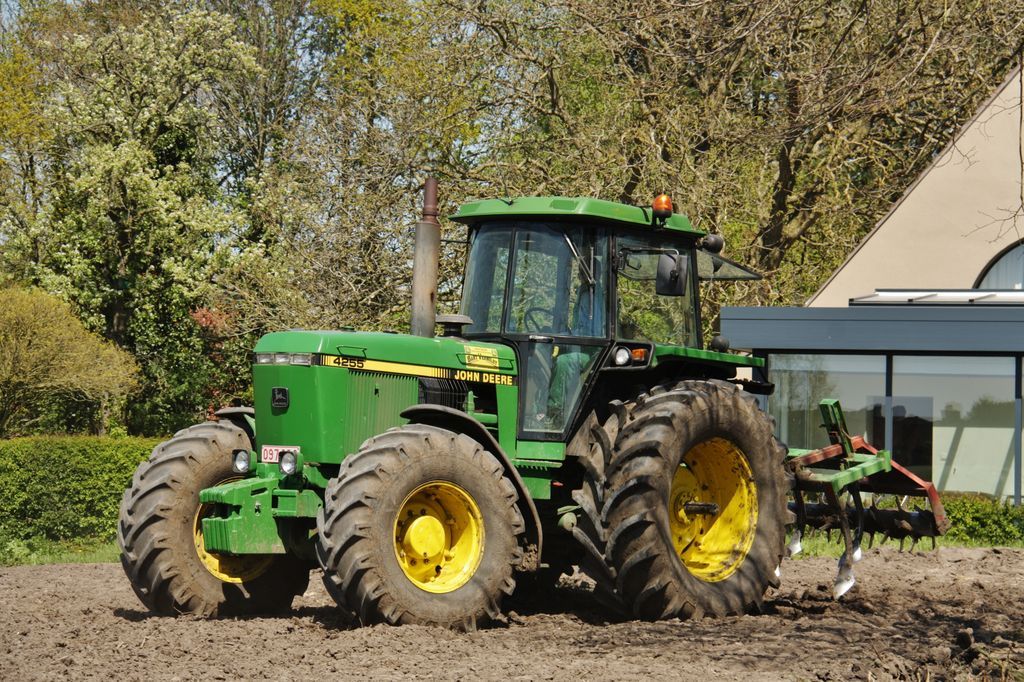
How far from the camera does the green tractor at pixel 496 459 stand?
7.63 metres

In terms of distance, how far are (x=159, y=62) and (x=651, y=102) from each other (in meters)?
10.8

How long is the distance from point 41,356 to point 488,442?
1479cm

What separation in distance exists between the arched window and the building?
1.44 ft

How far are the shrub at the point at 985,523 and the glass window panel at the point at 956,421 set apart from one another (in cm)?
196

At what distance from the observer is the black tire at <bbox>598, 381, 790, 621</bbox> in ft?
26.4

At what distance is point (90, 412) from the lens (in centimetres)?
2698

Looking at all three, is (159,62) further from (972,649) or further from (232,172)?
(972,649)

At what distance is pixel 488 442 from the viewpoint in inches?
321

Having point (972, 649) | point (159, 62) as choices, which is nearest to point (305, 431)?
point (972, 649)

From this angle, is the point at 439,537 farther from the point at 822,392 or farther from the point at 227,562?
the point at 822,392

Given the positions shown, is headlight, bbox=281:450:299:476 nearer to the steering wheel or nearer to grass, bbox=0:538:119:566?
the steering wheel

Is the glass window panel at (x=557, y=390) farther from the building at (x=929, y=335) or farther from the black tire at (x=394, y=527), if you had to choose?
the building at (x=929, y=335)

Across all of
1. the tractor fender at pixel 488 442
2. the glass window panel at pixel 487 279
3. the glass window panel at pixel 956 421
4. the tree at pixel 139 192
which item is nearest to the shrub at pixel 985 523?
the glass window panel at pixel 956 421

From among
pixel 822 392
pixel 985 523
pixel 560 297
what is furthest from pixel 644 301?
pixel 822 392
